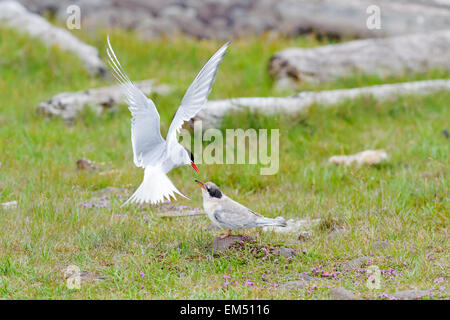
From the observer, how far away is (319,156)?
311 inches

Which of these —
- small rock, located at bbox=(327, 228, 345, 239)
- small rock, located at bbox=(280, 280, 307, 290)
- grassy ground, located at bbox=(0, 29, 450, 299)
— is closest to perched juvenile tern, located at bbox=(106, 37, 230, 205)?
grassy ground, located at bbox=(0, 29, 450, 299)

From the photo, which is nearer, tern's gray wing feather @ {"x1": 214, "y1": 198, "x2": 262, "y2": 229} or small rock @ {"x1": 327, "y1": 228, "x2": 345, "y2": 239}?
tern's gray wing feather @ {"x1": 214, "y1": 198, "x2": 262, "y2": 229}

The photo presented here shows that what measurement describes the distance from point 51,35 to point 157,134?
7.21 metres

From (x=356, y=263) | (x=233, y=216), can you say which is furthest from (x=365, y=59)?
(x=233, y=216)

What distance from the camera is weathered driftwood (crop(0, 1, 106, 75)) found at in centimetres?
1102

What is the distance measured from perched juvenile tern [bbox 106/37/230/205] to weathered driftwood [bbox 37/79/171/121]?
13.3ft

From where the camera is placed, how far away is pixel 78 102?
899cm

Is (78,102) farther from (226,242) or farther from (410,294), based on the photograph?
(410,294)

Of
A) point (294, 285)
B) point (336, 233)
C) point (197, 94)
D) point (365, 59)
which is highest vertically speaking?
point (365, 59)

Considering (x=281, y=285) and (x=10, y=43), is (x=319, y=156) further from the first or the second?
(x=10, y=43)

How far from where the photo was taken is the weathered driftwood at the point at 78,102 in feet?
29.2

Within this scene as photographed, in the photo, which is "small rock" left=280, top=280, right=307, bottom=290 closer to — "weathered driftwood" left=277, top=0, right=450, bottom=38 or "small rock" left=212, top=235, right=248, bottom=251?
"small rock" left=212, top=235, right=248, bottom=251

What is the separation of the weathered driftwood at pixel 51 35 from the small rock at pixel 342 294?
7.79 metres
